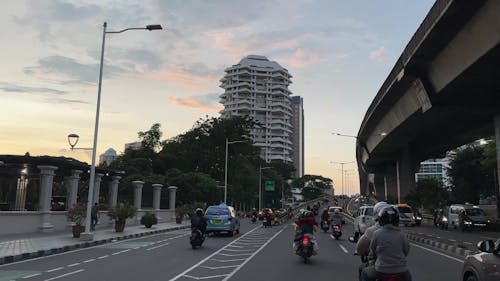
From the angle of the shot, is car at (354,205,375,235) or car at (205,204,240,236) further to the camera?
car at (354,205,375,235)

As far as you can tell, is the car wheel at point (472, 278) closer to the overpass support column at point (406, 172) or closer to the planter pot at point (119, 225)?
the planter pot at point (119, 225)

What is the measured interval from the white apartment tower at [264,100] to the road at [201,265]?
478 feet

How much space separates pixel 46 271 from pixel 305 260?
7.24 m

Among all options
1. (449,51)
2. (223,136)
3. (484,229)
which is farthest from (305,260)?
(223,136)

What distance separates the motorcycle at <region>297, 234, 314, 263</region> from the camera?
14.2 metres

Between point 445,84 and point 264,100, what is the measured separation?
147886 mm

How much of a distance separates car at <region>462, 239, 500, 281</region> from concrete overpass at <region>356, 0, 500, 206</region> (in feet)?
39.0

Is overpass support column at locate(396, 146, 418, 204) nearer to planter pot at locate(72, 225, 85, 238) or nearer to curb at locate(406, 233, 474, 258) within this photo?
curb at locate(406, 233, 474, 258)

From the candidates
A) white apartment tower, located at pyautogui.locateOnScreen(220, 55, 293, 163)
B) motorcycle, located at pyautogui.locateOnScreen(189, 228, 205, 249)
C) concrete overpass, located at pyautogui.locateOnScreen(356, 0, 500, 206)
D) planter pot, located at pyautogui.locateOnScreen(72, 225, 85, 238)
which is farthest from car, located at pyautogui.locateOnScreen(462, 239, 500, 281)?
white apartment tower, located at pyautogui.locateOnScreen(220, 55, 293, 163)

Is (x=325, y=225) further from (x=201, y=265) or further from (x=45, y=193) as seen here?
(x=201, y=265)

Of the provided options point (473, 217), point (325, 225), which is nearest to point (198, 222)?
point (325, 225)

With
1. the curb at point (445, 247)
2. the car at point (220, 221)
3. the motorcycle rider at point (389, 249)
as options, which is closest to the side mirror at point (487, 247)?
the motorcycle rider at point (389, 249)

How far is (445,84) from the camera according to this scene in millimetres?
23891

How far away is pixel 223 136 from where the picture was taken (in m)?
86.1
